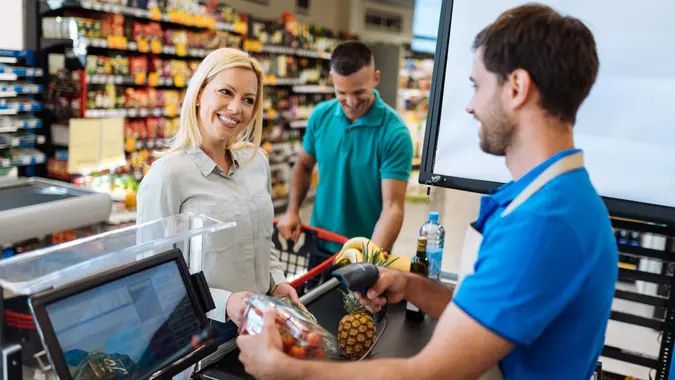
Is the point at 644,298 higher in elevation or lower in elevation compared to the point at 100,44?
lower

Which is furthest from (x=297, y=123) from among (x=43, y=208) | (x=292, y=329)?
(x=292, y=329)

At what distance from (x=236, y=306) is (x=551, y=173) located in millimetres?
871

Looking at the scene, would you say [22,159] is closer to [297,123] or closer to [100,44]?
[100,44]

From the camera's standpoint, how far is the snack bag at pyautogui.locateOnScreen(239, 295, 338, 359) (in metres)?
1.26

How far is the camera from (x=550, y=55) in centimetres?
118

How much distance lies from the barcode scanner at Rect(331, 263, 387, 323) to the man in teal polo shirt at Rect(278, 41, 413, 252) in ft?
4.79

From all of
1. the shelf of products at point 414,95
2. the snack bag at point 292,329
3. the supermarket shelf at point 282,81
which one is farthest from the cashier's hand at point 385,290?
the shelf of products at point 414,95

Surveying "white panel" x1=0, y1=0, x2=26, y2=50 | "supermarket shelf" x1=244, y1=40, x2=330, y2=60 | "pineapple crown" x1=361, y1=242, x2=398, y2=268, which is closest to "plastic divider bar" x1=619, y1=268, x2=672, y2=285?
"pineapple crown" x1=361, y1=242, x2=398, y2=268

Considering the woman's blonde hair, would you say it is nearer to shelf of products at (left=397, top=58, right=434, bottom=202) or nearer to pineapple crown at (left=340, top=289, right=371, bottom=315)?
pineapple crown at (left=340, top=289, right=371, bottom=315)

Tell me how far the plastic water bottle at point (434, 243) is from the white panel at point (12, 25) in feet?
13.1

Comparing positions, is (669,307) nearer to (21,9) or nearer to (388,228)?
(388,228)

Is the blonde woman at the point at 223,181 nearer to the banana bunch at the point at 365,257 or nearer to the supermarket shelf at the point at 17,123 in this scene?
the banana bunch at the point at 365,257

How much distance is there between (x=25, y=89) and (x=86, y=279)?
4.08m

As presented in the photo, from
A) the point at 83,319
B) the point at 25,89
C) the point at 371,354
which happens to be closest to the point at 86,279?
the point at 83,319
